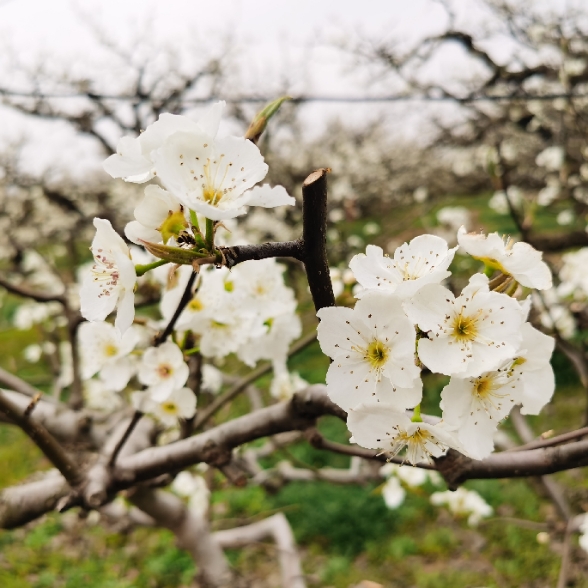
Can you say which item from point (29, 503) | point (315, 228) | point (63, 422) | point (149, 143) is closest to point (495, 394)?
point (315, 228)

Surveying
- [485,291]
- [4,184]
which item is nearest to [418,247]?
[485,291]

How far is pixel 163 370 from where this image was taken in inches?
50.3

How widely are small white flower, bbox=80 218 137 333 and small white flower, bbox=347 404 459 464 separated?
0.42 meters

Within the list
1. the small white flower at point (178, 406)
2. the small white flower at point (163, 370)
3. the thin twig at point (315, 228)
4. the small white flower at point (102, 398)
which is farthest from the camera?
the small white flower at point (102, 398)

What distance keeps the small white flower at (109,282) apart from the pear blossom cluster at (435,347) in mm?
332

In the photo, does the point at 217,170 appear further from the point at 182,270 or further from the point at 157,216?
the point at 182,270

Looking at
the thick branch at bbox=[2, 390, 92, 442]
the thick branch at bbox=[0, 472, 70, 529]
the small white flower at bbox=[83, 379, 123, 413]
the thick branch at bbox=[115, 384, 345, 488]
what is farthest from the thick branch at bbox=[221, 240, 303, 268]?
the small white flower at bbox=[83, 379, 123, 413]

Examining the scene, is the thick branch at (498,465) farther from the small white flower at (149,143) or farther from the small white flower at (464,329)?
the small white flower at (149,143)

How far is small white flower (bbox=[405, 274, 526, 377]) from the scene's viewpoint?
0.77 metres

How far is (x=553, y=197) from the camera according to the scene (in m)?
6.48

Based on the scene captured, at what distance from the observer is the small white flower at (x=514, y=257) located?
85cm

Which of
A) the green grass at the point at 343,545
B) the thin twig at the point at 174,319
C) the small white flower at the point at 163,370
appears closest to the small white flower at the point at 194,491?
the green grass at the point at 343,545

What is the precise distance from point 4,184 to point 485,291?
41.1 ft

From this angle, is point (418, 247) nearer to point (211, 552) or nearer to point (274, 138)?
point (211, 552)
